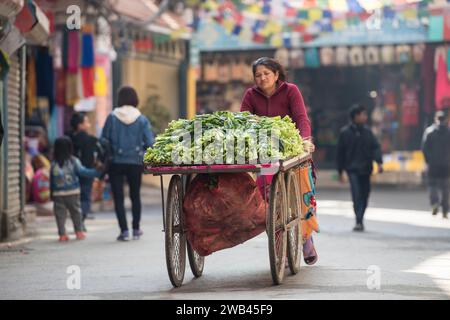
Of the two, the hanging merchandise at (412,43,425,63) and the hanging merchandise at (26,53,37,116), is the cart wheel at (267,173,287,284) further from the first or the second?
the hanging merchandise at (412,43,425,63)

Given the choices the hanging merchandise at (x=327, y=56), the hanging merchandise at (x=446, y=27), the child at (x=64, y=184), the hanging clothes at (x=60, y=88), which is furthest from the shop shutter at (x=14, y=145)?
the hanging merchandise at (x=327, y=56)

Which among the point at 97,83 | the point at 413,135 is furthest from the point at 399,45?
the point at 97,83

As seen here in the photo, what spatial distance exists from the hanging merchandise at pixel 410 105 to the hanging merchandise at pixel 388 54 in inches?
34.0

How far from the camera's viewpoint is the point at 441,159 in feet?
64.4

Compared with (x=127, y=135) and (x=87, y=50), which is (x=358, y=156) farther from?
(x=87, y=50)

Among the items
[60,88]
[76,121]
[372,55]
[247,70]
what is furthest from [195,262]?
[247,70]

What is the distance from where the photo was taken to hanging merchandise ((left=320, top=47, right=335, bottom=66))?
96.6 feet

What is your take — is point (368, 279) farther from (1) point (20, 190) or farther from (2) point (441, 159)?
(2) point (441, 159)

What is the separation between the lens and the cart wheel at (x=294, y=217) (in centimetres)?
1023

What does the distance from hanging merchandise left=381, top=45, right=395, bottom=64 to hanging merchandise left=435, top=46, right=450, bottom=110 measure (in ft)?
4.43

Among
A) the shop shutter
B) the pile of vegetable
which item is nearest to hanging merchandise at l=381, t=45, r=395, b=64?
the shop shutter

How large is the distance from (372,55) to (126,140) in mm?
15612

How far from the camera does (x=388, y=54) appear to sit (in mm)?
28969
